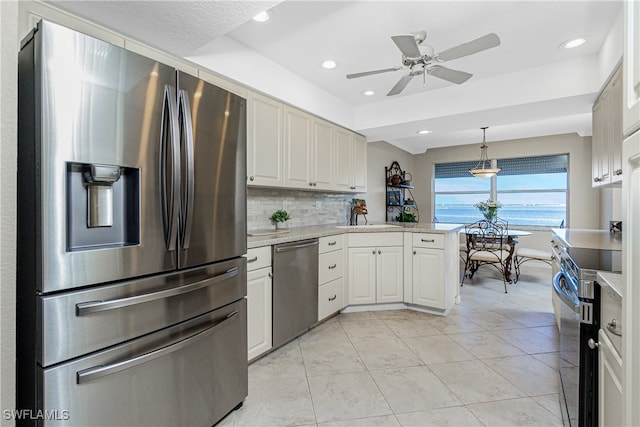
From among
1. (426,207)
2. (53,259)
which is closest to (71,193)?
(53,259)

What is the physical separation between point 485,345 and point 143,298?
2.54 metres

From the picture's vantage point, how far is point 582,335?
123 centimetres

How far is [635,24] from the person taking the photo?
74 cm

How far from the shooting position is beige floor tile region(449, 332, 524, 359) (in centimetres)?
237

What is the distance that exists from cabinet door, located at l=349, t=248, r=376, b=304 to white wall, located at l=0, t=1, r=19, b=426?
8.77 feet

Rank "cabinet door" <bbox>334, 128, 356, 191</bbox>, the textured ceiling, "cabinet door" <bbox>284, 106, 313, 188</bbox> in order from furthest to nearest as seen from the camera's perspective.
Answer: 1. "cabinet door" <bbox>334, 128, 356, 191</bbox>
2. "cabinet door" <bbox>284, 106, 313, 188</bbox>
3. the textured ceiling

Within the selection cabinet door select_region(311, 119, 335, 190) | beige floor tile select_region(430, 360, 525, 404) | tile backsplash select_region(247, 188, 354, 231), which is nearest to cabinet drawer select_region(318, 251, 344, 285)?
tile backsplash select_region(247, 188, 354, 231)

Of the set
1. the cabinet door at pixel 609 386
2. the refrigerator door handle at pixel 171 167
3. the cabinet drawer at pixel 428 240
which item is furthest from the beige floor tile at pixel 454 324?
the refrigerator door handle at pixel 171 167

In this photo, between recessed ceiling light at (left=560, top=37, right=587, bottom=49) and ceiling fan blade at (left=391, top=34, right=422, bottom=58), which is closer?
ceiling fan blade at (left=391, top=34, right=422, bottom=58)

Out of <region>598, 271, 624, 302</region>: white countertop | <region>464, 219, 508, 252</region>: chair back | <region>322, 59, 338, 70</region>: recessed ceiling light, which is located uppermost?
<region>322, 59, 338, 70</region>: recessed ceiling light

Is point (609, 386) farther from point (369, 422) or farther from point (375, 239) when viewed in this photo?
point (375, 239)

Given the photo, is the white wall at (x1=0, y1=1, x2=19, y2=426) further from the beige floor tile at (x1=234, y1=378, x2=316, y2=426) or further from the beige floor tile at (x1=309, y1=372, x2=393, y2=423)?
the beige floor tile at (x1=309, y1=372, x2=393, y2=423)

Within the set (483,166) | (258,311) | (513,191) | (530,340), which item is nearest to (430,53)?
(258,311)

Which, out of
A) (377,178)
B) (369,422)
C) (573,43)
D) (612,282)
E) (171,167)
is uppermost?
(573,43)
